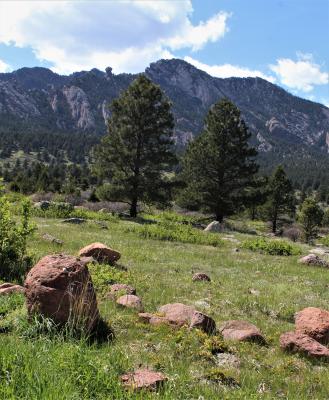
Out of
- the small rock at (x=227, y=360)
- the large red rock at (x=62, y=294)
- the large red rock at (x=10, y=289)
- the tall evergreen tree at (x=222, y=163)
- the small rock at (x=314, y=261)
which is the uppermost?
the tall evergreen tree at (x=222, y=163)

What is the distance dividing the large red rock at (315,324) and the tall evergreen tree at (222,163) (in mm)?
37064

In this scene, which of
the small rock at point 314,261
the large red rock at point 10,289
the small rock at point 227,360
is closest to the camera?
the small rock at point 227,360

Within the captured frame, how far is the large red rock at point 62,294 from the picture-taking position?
763 cm

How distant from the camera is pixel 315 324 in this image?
30.4ft

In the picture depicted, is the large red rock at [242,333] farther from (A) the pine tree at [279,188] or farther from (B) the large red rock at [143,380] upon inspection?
(A) the pine tree at [279,188]

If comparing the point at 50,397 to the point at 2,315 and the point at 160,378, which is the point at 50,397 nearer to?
the point at 160,378

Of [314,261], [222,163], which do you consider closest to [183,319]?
[314,261]

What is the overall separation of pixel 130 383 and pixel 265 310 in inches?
269

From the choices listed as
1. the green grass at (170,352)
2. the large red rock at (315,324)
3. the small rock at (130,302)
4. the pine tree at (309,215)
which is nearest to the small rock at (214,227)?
the green grass at (170,352)

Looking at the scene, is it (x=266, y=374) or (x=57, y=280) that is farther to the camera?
(x=57, y=280)

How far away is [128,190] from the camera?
4066cm

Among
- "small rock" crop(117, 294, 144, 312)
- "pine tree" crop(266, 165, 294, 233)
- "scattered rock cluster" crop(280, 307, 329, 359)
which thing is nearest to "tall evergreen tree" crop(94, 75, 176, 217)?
"pine tree" crop(266, 165, 294, 233)

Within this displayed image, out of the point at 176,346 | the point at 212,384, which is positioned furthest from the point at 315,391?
the point at 176,346

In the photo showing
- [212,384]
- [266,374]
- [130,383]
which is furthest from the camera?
[266,374]
